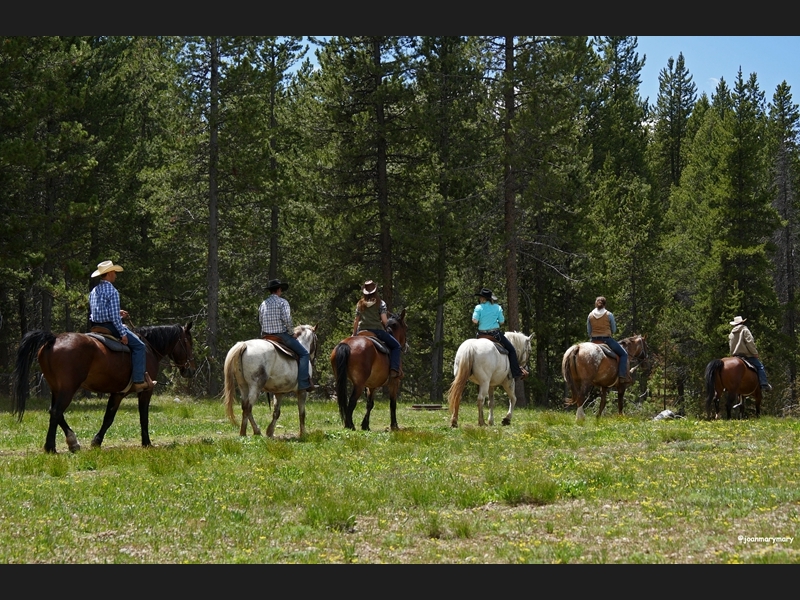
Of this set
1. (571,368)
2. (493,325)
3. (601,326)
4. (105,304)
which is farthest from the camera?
(601,326)

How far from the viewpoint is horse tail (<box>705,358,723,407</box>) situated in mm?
24062

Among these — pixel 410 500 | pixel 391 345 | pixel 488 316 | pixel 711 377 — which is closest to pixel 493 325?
pixel 488 316

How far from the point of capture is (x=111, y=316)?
1537 cm

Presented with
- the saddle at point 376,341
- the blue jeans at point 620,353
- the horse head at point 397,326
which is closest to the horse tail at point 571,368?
the blue jeans at point 620,353

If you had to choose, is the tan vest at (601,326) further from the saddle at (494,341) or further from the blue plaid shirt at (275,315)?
the blue plaid shirt at (275,315)

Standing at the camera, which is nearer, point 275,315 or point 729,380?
point 275,315

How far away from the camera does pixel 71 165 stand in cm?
2877

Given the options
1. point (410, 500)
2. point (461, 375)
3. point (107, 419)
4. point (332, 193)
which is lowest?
point (410, 500)

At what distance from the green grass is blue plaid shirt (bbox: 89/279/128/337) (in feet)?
7.10

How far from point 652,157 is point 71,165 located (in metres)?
54.5

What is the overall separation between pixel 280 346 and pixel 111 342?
10.9 feet

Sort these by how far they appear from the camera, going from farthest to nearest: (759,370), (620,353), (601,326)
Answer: (759,370), (620,353), (601,326)

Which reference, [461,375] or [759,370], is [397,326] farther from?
[759,370]

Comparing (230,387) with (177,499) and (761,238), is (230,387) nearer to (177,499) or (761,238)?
(177,499)
